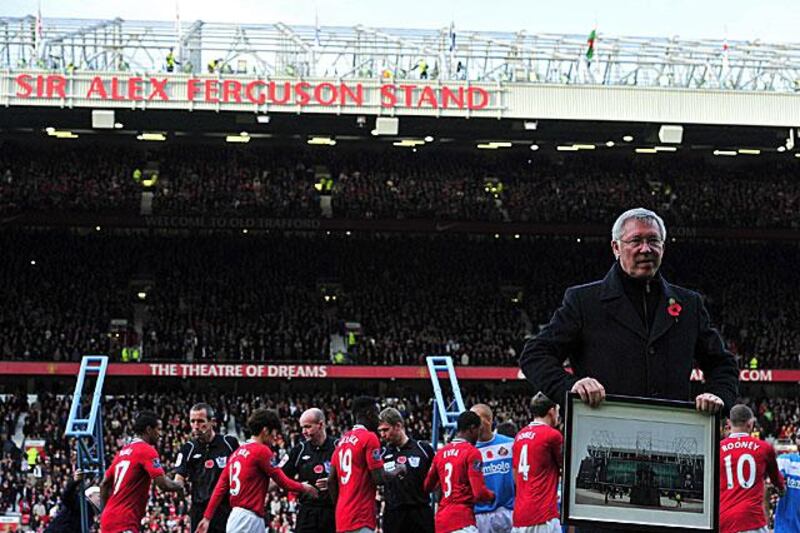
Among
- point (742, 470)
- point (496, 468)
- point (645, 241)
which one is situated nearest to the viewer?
point (645, 241)

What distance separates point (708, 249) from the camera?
45.1 meters

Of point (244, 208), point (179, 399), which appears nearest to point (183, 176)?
point (244, 208)

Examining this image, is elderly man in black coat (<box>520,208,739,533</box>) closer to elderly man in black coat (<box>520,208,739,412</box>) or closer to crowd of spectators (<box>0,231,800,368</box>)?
elderly man in black coat (<box>520,208,739,412</box>)

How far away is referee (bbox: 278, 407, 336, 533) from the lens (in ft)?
38.7

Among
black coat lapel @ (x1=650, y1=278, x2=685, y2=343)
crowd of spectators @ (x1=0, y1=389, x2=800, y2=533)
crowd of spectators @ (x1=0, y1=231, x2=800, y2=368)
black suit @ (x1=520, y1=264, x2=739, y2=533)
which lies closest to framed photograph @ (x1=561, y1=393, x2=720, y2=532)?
black suit @ (x1=520, y1=264, x2=739, y2=533)

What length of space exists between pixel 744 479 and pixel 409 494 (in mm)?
3025

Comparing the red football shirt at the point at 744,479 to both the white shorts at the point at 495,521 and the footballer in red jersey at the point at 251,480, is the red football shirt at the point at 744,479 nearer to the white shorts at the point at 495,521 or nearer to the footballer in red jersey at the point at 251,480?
the white shorts at the point at 495,521

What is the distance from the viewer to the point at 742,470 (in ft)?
35.6

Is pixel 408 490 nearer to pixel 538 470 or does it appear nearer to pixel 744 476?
pixel 538 470

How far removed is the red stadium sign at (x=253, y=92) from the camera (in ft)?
109

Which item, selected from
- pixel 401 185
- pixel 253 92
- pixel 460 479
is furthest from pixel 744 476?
pixel 401 185

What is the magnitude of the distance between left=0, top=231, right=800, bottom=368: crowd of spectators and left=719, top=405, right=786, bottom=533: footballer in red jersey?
27.2 metres

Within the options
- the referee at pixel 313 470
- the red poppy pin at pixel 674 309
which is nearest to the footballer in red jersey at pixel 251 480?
the referee at pixel 313 470

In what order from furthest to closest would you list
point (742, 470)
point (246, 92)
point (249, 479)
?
point (246, 92) < point (249, 479) < point (742, 470)
